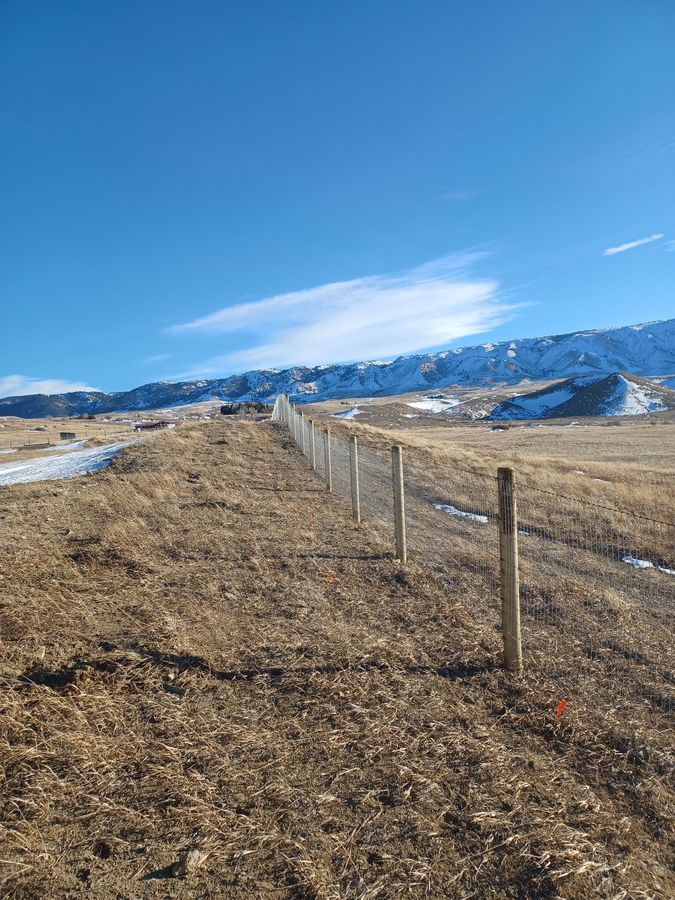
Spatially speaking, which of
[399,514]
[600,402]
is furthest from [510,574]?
[600,402]

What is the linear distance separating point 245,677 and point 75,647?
153cm

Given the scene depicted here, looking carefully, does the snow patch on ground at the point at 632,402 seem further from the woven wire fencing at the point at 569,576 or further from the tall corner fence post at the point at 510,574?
the tall corner fence post at the point at 510,574

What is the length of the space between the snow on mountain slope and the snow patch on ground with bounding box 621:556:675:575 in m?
89.9

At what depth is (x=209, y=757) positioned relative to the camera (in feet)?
10.1

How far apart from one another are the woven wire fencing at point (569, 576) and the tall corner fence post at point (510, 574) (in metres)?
0.24

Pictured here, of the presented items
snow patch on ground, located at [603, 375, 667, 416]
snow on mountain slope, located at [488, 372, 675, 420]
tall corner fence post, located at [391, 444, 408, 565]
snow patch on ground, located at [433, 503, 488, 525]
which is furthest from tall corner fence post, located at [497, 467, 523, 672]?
snow patch on ground, located at [603, 375, 667, 416]

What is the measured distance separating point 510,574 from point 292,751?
2.43 metres

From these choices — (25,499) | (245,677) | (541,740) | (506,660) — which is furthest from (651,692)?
(25,499)

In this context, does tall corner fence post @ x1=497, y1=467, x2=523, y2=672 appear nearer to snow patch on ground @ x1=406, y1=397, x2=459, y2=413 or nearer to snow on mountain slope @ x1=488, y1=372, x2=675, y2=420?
snow on mountain slope @ x1=488, y1=372, x2=675, y2=420

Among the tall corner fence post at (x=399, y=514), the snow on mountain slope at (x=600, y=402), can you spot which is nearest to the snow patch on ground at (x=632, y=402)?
the snow on mountain slope at (x=600, y=402)

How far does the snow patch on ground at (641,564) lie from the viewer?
28.0ft

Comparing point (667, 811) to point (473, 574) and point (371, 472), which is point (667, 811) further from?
point (371, 472)

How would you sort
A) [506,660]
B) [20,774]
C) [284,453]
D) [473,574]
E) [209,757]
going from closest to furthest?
[20,774] < [209,757] < [506,660] < [473,574] < [284,453]

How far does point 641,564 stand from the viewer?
29.1 ft
